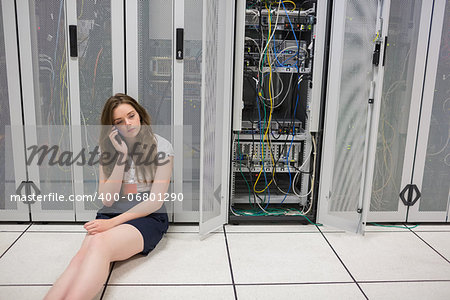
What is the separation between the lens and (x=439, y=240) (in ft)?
8.73

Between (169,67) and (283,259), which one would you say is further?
(169,67)

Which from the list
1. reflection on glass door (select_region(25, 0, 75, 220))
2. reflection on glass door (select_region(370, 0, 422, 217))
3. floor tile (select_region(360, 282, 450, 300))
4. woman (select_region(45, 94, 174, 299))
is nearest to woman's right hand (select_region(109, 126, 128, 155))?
woman (select_region(45, 94, 174, 299))

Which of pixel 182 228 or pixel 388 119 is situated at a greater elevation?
pixel 388 119

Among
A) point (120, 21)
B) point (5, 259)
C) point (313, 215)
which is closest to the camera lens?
point (5, 259)

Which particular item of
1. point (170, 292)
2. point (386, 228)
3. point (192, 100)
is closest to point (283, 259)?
point (170, 292)

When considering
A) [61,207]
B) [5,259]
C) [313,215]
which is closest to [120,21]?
[61,207]

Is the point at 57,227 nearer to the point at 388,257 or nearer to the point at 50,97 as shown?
the point at 50,97

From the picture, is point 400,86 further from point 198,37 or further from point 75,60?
point 75,60

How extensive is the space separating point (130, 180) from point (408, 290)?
1779 millimetres

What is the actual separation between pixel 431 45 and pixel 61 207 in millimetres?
2880

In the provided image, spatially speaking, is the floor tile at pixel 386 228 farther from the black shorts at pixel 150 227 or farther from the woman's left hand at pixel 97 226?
the woman's left hand at pixel 97 226

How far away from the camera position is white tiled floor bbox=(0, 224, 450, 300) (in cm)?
199

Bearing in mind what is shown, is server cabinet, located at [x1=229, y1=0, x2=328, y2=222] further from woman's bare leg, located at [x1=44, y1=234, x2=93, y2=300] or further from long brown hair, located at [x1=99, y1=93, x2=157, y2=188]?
woman's bare leg, located at [x1=44, y1=234, x2=93, y2=300]

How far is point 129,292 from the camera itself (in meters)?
1.95
